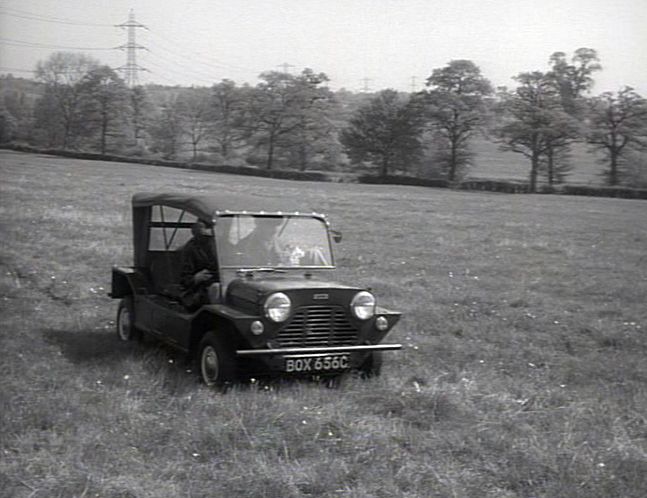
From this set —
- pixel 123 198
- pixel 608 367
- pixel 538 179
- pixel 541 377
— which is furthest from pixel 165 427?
pixel 123 198

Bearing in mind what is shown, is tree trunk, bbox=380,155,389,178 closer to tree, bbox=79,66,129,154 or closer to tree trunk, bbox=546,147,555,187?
tree trunk, bbox=546,147,555,187

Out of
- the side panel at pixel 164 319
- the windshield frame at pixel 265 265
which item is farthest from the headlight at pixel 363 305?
the side panel at pixel 164 319

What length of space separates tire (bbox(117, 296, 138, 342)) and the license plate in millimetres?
2294

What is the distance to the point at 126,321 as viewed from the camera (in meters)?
7.19

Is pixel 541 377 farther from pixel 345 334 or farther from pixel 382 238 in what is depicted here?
pixel 382 238

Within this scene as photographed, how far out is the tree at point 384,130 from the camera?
1173 cm

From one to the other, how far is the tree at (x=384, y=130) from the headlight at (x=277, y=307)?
6775mm

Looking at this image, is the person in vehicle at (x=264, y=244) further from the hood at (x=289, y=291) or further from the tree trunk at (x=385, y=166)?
the tree trunk at (x=385, y=166)

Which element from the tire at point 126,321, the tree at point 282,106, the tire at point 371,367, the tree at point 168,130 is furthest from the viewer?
the tree at point 282,106

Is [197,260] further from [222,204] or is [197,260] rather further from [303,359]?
[303,359]

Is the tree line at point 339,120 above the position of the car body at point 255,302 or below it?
above

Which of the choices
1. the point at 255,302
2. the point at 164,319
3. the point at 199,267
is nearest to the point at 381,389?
the point at 255,302

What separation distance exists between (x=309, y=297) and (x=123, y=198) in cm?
1051

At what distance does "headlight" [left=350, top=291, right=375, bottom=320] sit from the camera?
18.1 ft
